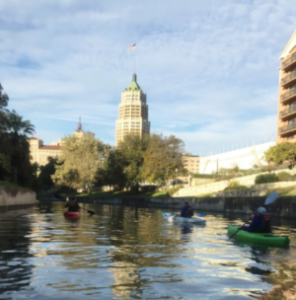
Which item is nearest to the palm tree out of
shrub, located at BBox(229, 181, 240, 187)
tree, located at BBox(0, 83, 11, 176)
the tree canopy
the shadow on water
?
the tree canopy

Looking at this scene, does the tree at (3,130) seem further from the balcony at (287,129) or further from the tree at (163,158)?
the balcony at (287,129)

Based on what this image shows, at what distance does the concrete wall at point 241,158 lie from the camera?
68.3 meters

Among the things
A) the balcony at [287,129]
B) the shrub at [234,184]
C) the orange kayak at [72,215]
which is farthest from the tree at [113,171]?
the orange kayak at [72,215]

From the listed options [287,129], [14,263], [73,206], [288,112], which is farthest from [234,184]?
[14,263]

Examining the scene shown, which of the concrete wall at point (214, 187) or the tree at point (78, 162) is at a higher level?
the tree at point (78, 162)

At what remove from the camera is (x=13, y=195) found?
141 feet

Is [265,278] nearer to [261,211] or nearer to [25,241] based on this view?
[261,211]

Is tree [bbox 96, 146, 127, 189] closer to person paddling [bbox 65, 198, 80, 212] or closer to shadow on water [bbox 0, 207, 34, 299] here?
person paddling [bbox 65, 198, 80, 212]

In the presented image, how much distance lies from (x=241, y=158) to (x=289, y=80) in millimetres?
20965

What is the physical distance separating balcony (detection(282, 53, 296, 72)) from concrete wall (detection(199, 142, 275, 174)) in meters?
11.9

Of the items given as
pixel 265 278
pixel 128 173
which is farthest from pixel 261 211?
pixel 128 173

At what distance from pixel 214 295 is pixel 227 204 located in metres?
36.1

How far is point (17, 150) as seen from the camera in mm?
53656

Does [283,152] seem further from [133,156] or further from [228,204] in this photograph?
[133,156]
